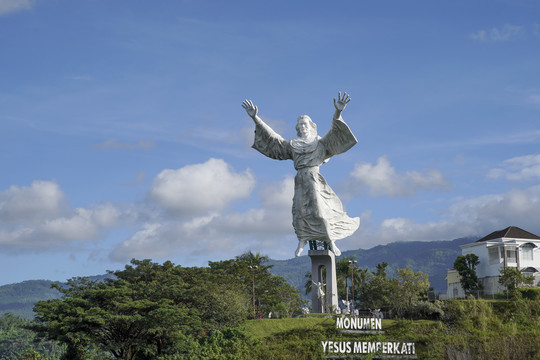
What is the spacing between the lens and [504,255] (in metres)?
53.5

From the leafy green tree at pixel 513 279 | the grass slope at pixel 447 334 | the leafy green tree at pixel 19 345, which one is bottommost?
the leafy green tree at pixel 19 345

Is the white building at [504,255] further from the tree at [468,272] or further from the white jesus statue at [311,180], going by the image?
the white jesus statue at [311,180]

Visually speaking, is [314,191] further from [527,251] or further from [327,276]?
[527,251]

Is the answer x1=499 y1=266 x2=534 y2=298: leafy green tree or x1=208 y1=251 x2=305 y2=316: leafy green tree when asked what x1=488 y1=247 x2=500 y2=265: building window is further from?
x1=208 y1=251 x2=305 y2=316: leafy green tree

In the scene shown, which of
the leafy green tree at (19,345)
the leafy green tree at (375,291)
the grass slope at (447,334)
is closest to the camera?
the grass slope at (447,334)

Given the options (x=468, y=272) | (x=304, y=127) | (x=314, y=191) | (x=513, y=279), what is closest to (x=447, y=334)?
(x=314, y=191)

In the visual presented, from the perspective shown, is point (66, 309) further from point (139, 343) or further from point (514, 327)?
point (514, 327)

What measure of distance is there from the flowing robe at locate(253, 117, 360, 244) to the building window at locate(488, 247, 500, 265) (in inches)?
815

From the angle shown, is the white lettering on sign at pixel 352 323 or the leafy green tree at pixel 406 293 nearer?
the white lettering on sign at pixel 352 323

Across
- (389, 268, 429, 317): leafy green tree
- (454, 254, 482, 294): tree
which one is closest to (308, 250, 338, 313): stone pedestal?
(389, 268, 429, 317): leafy green tree

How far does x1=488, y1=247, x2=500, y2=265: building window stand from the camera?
179 feet

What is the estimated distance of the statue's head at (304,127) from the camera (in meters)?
38.9

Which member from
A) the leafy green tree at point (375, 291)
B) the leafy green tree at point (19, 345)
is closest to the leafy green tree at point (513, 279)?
the leafy green tree at point (375, 291)

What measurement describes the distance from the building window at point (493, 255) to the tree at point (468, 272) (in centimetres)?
117
